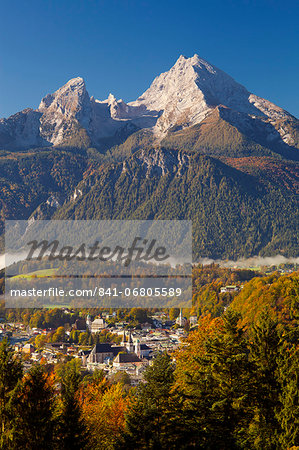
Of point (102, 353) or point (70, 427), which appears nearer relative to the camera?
point (70, 427)

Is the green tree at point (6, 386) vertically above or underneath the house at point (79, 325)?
above

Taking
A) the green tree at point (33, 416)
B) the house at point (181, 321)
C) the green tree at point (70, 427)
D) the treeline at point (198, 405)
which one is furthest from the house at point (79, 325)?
the green tree at point (33, 416)

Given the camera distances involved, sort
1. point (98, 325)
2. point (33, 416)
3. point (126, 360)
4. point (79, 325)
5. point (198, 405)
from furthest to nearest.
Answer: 1. point (98, 325)
2. point (79, 325)
3. point (126, 360)
4. point (198, 405)
5. point (33, 416)

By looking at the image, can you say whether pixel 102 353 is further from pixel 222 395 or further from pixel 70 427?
pixel 222 395

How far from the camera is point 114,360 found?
12719 centimetres

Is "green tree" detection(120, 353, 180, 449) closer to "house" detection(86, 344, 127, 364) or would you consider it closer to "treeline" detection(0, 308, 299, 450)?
"treeline" detection(0, 308, 299, 450)

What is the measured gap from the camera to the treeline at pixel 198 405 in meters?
31.5

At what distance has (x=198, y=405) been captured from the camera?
113 feet

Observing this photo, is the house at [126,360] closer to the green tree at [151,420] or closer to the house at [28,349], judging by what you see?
the house at [28,349]

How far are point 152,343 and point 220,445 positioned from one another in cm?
11665

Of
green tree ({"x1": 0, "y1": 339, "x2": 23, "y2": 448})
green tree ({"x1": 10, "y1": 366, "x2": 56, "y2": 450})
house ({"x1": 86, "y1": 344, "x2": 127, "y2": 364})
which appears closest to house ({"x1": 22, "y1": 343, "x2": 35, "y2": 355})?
house ({"x1": 86, "y1": 344, "x2": 127, "y2": 364})

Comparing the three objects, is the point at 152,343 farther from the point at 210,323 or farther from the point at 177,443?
the point at 177,443

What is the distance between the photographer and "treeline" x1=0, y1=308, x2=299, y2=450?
3147cm

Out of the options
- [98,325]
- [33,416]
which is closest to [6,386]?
[33,416]
